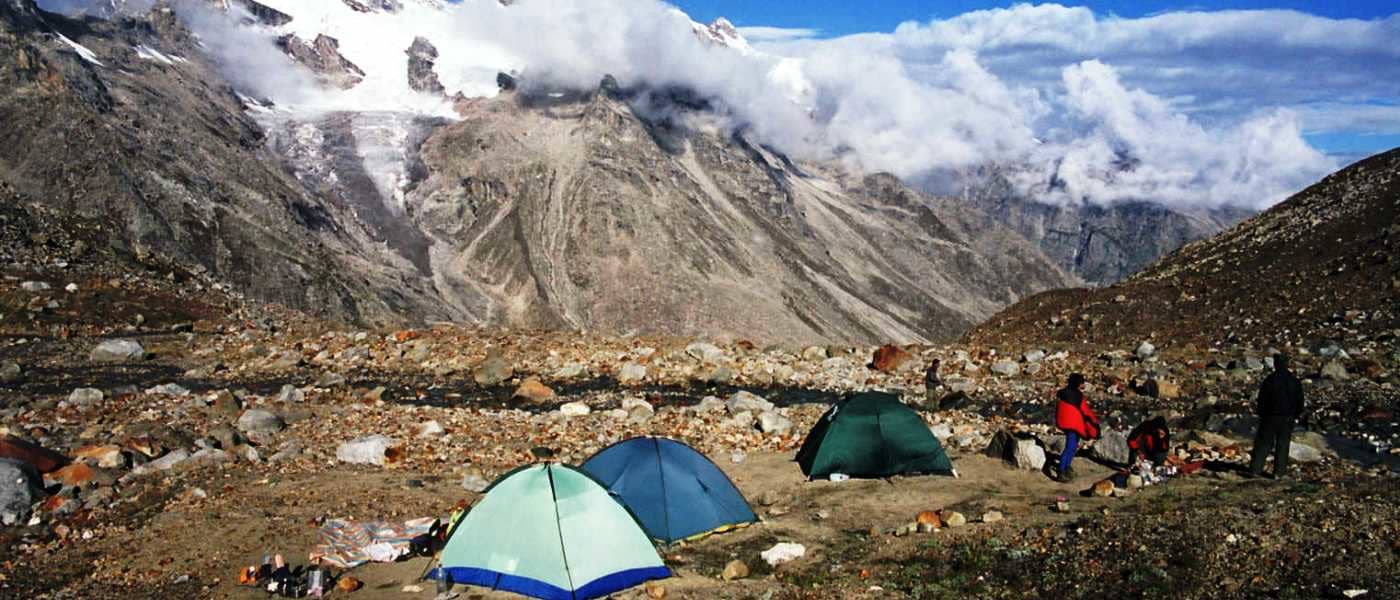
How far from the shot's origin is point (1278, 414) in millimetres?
17844

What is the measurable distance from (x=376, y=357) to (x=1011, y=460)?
2501 centimetres

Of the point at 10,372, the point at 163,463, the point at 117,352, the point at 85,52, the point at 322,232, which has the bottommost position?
the point at 322,232

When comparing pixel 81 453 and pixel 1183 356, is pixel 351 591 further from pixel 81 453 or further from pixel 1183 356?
pixel 1183 356

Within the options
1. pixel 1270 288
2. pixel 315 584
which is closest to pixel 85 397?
pixel 315 584

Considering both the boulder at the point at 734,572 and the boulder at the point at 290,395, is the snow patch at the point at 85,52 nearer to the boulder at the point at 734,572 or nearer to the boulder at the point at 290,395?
the boulder at the point at 290,395

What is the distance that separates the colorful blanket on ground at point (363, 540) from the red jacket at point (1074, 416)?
41.1 ft

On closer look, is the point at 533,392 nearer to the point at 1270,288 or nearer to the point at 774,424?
the point at 774,424

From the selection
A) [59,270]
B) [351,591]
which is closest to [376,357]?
[59,270]

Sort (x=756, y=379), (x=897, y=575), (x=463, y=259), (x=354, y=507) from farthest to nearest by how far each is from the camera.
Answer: (x=463, y=259), (x=756, y=379), (x=354, y=507), (x=897, y=575)

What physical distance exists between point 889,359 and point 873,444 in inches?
633

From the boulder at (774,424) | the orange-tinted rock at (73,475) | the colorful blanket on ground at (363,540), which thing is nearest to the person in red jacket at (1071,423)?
the boulder at (774,424)

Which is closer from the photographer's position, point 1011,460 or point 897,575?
point 897,575

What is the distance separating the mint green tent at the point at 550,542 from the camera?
1514 cm

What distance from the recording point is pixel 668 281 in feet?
572
